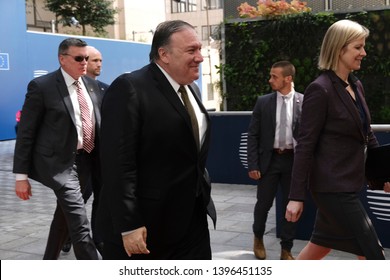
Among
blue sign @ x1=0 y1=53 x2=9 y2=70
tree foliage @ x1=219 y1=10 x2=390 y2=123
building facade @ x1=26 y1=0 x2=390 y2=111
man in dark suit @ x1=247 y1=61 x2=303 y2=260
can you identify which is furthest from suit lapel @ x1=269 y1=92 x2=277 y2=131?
building facade @ x1=26 y1=0 x2=390 y2=111

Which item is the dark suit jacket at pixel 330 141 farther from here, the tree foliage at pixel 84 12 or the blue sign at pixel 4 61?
the tree foliage at pixel 84 12

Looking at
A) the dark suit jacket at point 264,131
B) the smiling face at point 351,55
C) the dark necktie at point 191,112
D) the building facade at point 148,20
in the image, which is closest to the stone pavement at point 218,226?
the dark suit jacket at point 264,131

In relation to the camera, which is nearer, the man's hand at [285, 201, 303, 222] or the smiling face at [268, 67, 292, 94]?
the man's hand at [285, 201, 303, 222]

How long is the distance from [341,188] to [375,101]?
6505 mm

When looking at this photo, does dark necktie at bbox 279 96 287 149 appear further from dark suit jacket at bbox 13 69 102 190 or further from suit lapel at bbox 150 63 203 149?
suit lapel at bbox 150 63 203 149

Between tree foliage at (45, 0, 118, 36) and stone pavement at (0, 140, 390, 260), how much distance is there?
28.0 meters

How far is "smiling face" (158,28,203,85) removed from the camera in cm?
281

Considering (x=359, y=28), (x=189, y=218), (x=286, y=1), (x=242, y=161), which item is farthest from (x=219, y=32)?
(x=189, y=218)

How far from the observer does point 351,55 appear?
333 centimetres

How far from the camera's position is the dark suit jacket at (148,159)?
271cm

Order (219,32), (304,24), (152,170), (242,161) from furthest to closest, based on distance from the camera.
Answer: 1. (219,32)
2. (304,24)
3. (242,161)
4. (152,170)

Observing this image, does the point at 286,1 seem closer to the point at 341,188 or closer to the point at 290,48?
the point at 290,48

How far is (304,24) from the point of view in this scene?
9.76 m

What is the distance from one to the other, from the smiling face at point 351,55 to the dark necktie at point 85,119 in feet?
6.72
